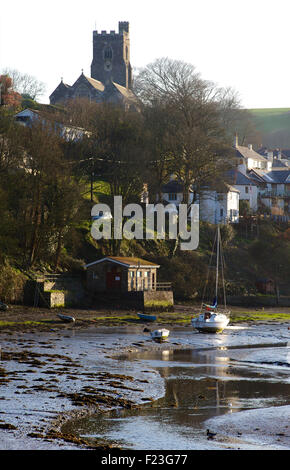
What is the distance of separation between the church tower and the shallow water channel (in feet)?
409

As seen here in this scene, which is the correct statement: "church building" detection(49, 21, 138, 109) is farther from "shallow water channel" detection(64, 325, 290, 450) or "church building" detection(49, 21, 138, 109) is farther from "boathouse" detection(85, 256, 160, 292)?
"shallow water channel" detection(64, 325, 290, 450)

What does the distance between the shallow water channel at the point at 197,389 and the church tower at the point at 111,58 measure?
125 meters

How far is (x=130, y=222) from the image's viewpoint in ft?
273

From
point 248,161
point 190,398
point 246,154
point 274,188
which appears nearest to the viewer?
point 190,398

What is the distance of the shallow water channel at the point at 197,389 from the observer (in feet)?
74.1

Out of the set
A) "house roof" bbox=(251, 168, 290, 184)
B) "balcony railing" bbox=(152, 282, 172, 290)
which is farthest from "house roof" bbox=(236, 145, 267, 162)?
"balcony railing" bbox=(152, 282, 172, 290)

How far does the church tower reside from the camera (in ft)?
558

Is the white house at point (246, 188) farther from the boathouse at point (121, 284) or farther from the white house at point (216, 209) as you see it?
the boathouse at point (121, 284)

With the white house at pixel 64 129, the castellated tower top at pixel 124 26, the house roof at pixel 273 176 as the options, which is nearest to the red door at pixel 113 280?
the white house at pixel 64 129

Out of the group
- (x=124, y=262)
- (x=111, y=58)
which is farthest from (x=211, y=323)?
(x=111, y=58)

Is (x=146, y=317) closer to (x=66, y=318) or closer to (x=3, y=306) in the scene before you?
(x=66, y=318)

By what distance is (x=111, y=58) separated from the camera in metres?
172

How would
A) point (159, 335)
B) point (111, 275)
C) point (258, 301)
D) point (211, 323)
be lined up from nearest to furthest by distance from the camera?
1. point (159, 335)
2. point (211, 323)
3. point (111, 275)
4. point (258, 301)

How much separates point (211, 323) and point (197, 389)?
26.2 meters
